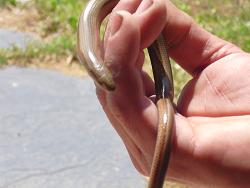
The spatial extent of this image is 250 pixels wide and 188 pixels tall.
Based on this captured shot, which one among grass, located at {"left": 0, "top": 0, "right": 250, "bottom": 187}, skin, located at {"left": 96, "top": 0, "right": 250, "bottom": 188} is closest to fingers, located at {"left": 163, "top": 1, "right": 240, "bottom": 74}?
skin, located at {"left": 96, "top": 0, "right": 250, "bottom": 188}

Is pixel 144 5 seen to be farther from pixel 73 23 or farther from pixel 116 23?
pixel 73 23

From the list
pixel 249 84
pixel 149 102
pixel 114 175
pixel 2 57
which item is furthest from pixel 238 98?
pixel 2 57

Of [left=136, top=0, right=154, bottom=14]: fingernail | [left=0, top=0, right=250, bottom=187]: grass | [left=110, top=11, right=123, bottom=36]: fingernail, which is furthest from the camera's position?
[left=0, top=0, right=250, bottom=187]: grass

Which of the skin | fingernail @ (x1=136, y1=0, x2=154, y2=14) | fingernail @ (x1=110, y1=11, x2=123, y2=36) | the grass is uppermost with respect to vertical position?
fingernail @ (x1=110, y1=11, x2=123, y2=36)

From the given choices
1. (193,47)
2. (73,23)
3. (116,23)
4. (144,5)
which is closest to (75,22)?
(73,23)

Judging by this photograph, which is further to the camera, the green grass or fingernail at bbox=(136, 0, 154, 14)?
the green grass

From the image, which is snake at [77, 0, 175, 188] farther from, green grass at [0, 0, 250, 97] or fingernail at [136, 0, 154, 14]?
green grass at [0, 0, 250, 97]
